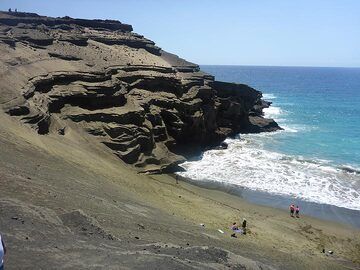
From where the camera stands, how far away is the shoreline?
29.2 metres

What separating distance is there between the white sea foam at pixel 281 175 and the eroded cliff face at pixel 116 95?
2.95 m

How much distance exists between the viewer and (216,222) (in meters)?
24.1

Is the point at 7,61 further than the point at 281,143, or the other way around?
the point at 281,143

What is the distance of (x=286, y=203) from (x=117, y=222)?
60.9 feet

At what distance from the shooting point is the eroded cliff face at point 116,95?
3234 cm

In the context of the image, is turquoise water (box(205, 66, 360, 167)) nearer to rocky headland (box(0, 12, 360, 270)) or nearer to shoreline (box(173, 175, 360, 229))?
rocky headland (box(0, 12, 360, 270))

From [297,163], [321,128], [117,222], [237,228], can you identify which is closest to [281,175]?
[297,163]

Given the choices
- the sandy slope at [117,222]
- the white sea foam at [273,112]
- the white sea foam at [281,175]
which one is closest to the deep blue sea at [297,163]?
the white sea foam at [281,175]

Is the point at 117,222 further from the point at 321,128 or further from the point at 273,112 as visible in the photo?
the point at 273,112

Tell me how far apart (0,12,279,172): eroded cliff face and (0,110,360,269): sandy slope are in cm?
228

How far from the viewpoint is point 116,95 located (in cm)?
3653

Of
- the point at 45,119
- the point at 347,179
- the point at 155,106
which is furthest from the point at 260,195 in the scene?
the point at 45,119

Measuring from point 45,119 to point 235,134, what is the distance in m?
31.6

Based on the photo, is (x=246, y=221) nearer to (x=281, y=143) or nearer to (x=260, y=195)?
(x=260, y=195)
